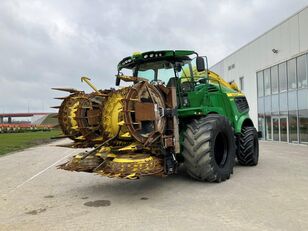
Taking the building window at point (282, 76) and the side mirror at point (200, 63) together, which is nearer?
the side mirror at point (200, 63)

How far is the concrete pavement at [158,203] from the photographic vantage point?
518 cm

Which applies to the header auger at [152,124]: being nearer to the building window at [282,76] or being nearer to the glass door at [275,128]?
the building window at [282,76]

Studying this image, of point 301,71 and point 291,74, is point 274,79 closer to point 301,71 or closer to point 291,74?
point 291,74

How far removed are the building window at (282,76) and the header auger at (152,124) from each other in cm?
1431

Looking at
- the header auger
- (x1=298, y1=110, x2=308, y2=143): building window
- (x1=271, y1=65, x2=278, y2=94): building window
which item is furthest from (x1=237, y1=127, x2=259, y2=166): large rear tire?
(x1=271, y1=65, x2=278, y2=94): building window

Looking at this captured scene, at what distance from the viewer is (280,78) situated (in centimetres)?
2272

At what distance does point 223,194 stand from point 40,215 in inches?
135

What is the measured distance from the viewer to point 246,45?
28.0 m

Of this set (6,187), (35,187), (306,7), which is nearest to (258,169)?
(35,187)

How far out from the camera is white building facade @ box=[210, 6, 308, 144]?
19969 mm

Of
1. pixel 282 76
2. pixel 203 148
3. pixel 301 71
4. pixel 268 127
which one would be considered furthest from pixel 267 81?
pixel 203 148

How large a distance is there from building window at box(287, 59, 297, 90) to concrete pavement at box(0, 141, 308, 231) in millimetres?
12577

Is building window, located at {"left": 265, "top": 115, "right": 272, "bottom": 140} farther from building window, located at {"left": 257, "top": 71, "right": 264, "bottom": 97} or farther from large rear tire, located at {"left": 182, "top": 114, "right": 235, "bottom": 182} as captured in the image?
large rear tire, located at {"left": 182, "top": 114, "right": 235, "bottom": 182}

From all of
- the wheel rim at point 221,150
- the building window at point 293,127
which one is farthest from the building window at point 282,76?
the wheel rim at point 221,150
